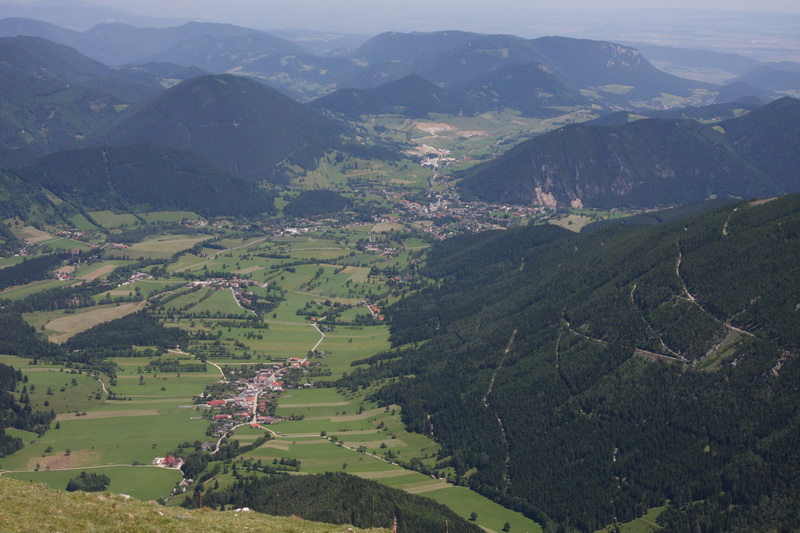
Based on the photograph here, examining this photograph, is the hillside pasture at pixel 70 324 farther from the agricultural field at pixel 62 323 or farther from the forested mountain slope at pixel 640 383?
the forested mountain slope at pixel 640 383

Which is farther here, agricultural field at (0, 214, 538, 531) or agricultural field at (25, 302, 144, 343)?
agricultural field at (25, 302, 144, 343)

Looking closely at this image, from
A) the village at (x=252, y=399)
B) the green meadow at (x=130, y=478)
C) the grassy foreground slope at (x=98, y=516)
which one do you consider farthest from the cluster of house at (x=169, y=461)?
the grassy foreground slope at (x=98, y=516)

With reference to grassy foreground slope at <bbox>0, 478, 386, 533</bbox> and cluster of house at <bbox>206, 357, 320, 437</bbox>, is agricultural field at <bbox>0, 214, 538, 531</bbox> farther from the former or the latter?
grassy foreground slope at <bbox>0, 478, 386, 533</bbox>

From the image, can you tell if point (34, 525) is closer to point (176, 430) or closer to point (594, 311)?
point (176, 430)

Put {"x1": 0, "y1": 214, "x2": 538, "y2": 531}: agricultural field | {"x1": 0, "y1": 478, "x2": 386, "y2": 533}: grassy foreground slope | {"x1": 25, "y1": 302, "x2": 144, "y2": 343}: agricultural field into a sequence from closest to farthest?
1. {"x1": 0, "y1": 478, "x2": 386, "y2": 533}: grassy foreground slope
2. {"x1": 0, "y1": 214, "x2": 538, "y2": 531}: agricultural field
3. {"x1": 25, "y1": 302, "x2": 144, "y2": 343}: agricultural field

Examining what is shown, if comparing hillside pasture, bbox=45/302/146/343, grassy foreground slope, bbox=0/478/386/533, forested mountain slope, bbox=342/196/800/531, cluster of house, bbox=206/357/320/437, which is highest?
grassy foreground slope, bbox=0/478/386/533

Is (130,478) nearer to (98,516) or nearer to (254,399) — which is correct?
(254,399)

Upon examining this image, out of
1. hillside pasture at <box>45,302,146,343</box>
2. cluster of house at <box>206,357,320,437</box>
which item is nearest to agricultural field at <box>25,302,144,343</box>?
hillside pasture at <box>45,302,146,343</box>
